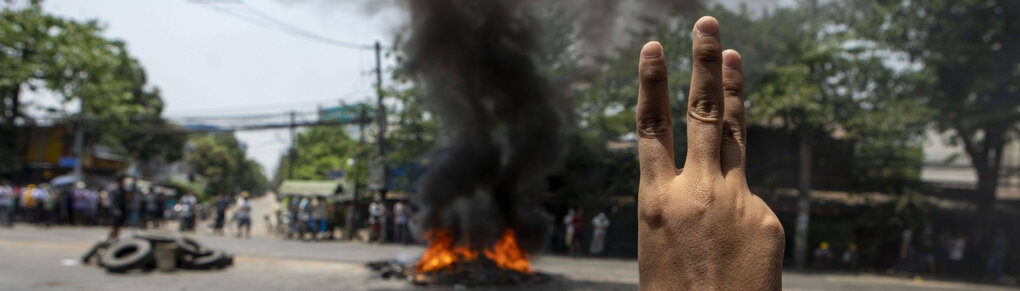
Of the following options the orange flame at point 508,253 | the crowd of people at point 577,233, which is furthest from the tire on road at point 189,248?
the crowd of people at point 577,233

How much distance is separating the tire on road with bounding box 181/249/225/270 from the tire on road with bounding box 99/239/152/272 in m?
0.60

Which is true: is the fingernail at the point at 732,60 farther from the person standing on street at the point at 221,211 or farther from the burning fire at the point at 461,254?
the person standing on street at the point at 221,211

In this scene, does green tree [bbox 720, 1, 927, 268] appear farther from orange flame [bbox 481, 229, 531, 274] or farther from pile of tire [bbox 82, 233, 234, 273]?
pile of tire [bbox 82, 233, 234, 273]

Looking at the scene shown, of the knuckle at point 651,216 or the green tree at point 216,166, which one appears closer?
the knuckle at point 651,216

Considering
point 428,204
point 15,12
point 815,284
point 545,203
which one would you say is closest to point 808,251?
point 815,284

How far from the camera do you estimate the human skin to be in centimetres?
133

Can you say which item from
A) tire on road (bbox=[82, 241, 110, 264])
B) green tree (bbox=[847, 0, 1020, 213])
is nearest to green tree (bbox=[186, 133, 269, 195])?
tire on road (bbox=[82, 241, 110, 264])

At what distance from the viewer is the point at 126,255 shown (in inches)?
426

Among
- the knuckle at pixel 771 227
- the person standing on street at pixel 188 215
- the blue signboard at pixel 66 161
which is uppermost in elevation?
the knuckle at pixel 771 227

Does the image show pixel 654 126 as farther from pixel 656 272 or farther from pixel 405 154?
pixel 405 154

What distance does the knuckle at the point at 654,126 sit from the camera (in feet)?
4.67

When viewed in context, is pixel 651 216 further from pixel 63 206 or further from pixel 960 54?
pixel 63 206

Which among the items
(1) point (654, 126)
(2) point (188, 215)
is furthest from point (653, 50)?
(2) point (188, 215)

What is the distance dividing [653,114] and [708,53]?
0.18 meters
